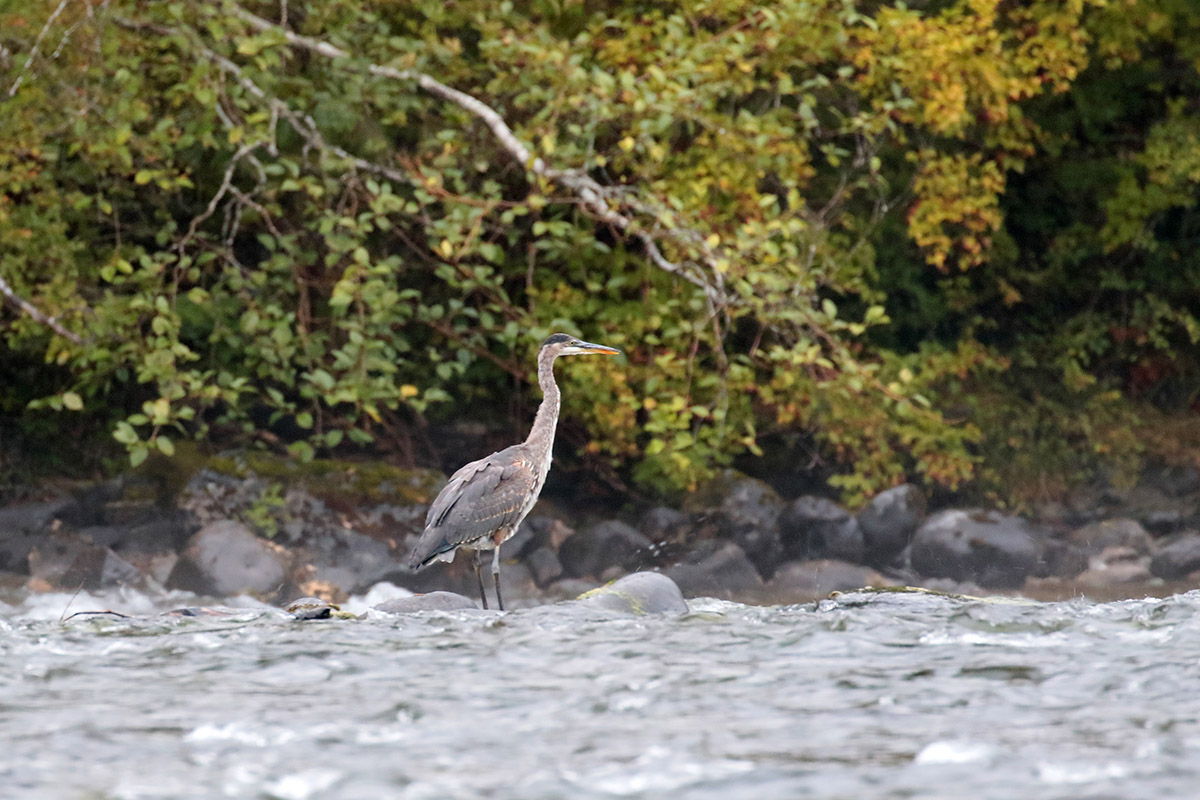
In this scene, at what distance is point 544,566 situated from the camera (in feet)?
40.0

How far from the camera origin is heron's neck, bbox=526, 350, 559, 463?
29.7 feet

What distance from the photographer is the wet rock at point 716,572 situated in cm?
1195

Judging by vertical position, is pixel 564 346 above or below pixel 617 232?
below

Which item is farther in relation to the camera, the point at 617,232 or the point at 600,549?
the point at 600,549

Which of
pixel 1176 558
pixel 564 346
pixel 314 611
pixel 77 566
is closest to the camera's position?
pixel 314 611

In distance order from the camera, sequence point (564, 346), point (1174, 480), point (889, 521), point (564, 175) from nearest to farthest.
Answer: point (564, 346) < point (564, 175) < point (889, 521) < point (1174, 480)

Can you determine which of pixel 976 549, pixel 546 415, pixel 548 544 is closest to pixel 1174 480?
pixel 976 549

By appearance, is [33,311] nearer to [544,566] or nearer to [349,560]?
[349,560]

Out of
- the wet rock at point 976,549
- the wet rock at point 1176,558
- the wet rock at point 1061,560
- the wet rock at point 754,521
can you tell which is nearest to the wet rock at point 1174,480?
the wet rock at point 1176,558

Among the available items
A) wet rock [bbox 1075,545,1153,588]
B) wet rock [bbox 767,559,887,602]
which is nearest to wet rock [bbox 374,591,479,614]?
wet rock [bbox 767,559,887,602]

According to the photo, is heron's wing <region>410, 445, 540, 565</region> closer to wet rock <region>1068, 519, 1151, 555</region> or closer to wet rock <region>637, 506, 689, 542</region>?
wet rock <region>637, 506, 689, 542</region>

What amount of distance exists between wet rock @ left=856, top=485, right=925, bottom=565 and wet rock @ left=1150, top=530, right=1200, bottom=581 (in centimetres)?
207

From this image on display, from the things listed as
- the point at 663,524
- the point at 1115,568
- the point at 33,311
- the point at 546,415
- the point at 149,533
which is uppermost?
the point at 33,311

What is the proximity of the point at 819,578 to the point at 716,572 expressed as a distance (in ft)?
2.96
